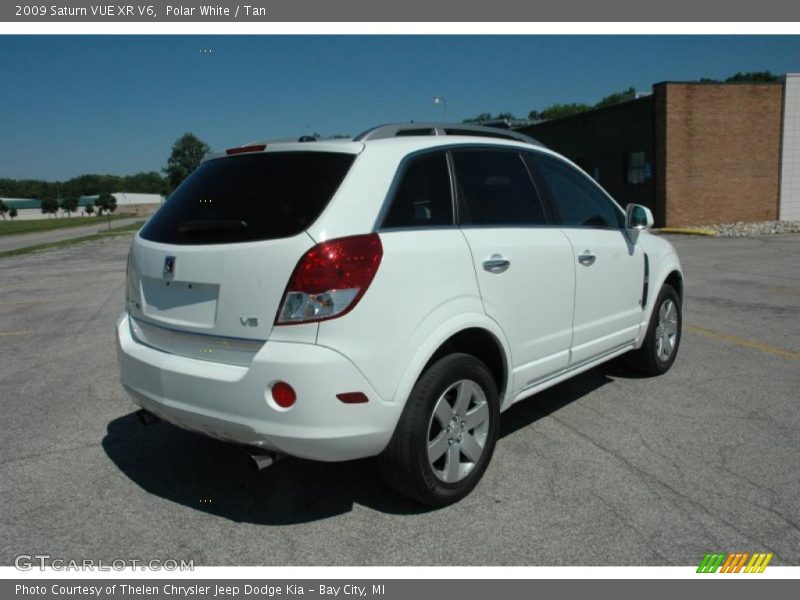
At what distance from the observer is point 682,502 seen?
321 cm

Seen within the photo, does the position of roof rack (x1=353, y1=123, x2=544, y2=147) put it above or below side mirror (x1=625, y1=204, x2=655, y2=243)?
above

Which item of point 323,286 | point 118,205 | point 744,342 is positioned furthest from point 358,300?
point 118,205

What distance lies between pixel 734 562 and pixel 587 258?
6.57 feet

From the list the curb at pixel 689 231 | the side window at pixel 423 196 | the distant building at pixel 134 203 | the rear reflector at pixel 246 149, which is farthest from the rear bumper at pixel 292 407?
the distant building at pixel 134 203

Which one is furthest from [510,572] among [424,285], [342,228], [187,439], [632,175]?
[632,175]

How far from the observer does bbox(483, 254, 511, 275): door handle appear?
3373 millimetres

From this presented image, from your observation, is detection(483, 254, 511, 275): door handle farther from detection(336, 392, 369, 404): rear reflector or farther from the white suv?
detection(336, 392, 369, 404): rear reflector

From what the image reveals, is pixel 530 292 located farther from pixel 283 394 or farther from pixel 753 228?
pixel 753 228

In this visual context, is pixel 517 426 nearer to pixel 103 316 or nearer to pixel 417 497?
pixel 417 497

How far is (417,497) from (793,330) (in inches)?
216

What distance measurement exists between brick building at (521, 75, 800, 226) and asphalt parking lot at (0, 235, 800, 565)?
726 inches

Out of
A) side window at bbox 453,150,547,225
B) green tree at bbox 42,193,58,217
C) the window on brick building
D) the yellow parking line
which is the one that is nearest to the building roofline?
the window on brick building

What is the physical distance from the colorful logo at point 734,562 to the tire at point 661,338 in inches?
97.5

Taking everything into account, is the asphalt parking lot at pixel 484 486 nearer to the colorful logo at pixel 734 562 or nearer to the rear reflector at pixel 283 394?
the colorful logo at pixel 734 562
